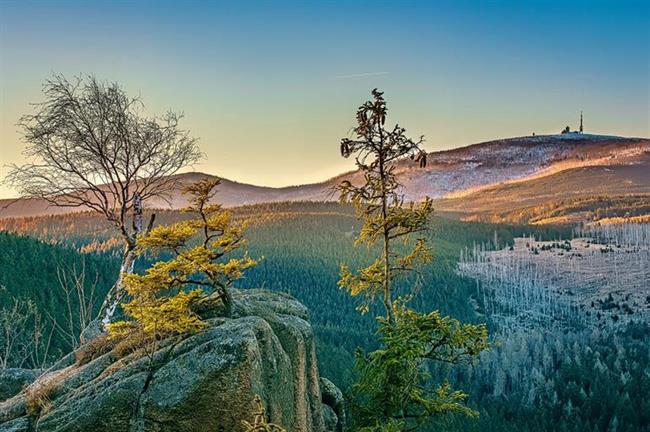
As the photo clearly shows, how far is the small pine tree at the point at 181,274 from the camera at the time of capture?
15609 millimetres

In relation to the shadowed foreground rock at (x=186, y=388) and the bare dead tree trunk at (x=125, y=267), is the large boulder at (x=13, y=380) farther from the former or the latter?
the shadowed foreground rock at (x=186, y=388)

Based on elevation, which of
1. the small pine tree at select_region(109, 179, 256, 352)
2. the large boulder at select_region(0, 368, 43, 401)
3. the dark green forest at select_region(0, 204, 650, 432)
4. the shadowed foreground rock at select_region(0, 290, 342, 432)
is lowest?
the dark green forest at select_region(0, 204, 650, 432)

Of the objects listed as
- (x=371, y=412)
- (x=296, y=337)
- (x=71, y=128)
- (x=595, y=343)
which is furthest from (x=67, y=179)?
(x=595, y=343)

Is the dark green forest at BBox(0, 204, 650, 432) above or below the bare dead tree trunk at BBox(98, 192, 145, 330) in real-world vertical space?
below

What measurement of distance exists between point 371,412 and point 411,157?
8770 millimetres

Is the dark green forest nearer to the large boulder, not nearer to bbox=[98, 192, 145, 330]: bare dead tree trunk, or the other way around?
bbox=[98, 192, 145, 330]: bare dead tree trunk

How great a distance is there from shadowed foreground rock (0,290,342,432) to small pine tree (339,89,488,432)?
11.0 feet

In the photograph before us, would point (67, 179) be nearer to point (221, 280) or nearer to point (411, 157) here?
point (221, 280)

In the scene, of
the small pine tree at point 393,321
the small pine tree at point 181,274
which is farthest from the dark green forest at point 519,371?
the small pine tree at point 181,274

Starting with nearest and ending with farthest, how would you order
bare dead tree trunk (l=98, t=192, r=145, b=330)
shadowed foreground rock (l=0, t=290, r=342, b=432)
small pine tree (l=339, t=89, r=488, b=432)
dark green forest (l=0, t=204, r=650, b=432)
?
shadowed foreground rock (l=0, t=290, r=342, b=432)
small pine tree (l=339, t=89, r=488, b=432)
bare dead tree trunk (l=98, t=192, r=145, b=330)
dark green forest (l=0, t=204, r=650, b=432)

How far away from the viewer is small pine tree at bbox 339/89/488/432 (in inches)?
774

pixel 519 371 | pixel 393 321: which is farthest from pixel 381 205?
pixel 519 371

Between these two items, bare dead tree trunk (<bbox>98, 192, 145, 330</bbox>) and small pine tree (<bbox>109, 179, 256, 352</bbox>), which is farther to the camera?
bare dead tree trunk (<bbox>98, 192, 145, 330</bbox>)

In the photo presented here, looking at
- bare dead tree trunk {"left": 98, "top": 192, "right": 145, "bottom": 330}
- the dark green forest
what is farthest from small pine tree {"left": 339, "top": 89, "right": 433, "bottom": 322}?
the dark green forest
